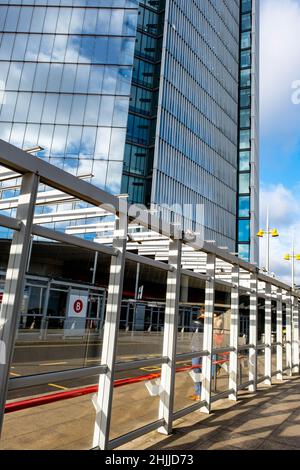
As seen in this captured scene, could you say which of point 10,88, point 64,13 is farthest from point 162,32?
point 10,88

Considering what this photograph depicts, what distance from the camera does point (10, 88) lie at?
110 ft

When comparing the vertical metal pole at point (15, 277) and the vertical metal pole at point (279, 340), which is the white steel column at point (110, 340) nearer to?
the vertical metal pole at point (15, 277)

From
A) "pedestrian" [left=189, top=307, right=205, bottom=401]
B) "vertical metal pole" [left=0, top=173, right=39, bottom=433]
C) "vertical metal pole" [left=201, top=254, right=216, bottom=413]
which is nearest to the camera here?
"vertical metal pole" [left=0, top=173, right=39, bottom=433]

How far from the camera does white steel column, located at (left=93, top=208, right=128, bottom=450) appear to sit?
3846 mm

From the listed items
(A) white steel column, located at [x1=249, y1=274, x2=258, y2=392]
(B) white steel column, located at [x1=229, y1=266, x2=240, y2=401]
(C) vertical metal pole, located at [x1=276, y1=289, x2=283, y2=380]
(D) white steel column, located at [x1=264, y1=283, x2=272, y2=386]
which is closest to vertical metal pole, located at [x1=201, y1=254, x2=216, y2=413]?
(B) white steel column, located at [x1=229, y1=266, x2=240, y2=401]

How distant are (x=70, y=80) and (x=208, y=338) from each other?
108 ft

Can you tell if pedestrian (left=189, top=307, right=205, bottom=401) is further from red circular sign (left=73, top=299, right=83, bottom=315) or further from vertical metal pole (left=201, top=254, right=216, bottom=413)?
red circular sign (left=73, top=299, right=83, bottom=315)

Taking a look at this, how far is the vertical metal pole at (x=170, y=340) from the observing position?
4836mm

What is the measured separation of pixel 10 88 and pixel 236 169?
106ft

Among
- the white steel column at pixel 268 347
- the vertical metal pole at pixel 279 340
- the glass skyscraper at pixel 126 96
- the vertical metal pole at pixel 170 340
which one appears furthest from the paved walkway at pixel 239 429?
the glass skyscraper at pixel 126 96

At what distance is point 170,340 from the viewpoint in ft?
16.7

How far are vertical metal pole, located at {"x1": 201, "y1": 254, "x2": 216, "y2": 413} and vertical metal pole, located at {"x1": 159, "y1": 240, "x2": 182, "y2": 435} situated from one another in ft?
3.78

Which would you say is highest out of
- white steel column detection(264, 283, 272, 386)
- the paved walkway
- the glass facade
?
the glass facade
